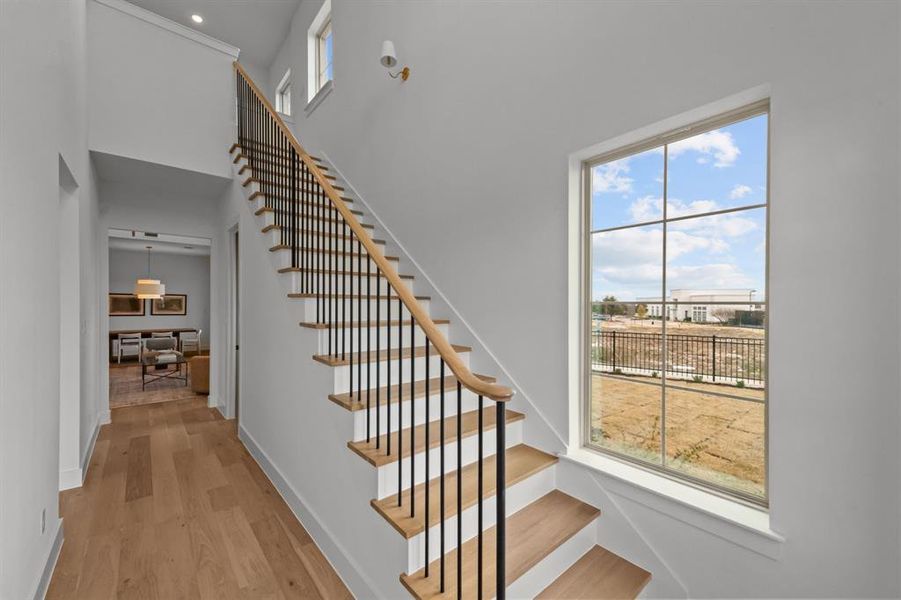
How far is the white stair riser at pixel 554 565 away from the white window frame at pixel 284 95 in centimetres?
644

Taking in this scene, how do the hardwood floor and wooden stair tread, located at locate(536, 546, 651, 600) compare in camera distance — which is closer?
wooden stair tread, located at locate(536, 546, 651, 600)

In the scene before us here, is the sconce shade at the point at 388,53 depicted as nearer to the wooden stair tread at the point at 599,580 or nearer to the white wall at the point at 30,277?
the white wall at the point at 30,277

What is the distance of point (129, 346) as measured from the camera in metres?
8.79

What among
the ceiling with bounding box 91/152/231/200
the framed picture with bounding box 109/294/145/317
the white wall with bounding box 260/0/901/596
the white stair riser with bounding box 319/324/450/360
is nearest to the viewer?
the white wall with bounding box 260/0/901/596

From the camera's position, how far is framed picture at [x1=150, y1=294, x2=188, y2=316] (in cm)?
974

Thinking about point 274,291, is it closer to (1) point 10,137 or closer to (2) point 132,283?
(1) point 10,137

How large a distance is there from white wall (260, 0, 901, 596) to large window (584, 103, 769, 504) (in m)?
0.15

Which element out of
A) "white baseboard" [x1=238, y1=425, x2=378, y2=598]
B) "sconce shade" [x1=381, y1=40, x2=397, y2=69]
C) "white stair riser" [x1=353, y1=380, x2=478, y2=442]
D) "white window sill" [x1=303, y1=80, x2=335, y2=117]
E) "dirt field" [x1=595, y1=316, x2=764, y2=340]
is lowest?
"white baseboard" [x1=238, y1=425, x2=378, y2=598]

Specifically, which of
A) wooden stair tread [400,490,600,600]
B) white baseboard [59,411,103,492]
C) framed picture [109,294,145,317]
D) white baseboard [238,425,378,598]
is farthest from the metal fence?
framed picture [109,294,145,317]

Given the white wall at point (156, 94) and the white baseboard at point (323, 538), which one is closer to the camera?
the white baseboard at point (323, 538)

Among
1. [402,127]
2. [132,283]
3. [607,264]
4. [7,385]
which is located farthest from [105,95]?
[132,283]

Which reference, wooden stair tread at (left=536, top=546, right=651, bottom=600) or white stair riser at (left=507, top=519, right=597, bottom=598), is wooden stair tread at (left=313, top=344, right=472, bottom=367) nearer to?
white stair riser at (left=507, top=519, right=597, bottom=598)

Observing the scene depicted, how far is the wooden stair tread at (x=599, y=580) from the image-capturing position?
1.69 m

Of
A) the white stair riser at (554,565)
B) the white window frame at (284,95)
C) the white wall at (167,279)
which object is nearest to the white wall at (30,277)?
the white stair riser at (554,565)
